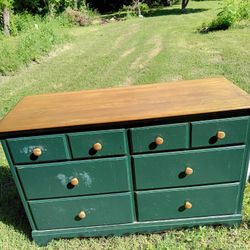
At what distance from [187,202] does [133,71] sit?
5.33 meters

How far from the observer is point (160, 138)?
235 centimetres

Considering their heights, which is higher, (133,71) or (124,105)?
(124,105)

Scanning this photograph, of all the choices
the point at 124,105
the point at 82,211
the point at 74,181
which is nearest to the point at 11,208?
the point at 82,211

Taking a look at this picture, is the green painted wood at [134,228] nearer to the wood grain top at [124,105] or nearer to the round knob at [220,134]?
the round knob at [220,134]

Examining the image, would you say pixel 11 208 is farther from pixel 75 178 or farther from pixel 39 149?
pixel 39 149

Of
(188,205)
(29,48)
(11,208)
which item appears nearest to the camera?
(188,205)

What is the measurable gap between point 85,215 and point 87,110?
923mm

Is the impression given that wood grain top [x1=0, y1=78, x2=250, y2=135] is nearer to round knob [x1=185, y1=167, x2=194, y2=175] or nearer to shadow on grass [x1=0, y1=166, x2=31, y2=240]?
round knob [x1=185, y1=167, x2=194, y2=175]

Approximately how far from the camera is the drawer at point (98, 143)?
7.67ft

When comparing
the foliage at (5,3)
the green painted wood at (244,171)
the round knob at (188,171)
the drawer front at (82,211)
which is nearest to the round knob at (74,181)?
the drawer front at (82,211)

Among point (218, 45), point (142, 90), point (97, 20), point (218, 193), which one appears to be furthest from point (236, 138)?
point (97, 20)

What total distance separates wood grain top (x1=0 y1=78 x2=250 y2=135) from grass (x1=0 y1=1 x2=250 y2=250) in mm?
1198

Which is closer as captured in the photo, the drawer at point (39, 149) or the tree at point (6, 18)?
the drawer at point (39, 149)

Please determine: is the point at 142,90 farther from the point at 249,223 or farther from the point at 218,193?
the point at 249,223
